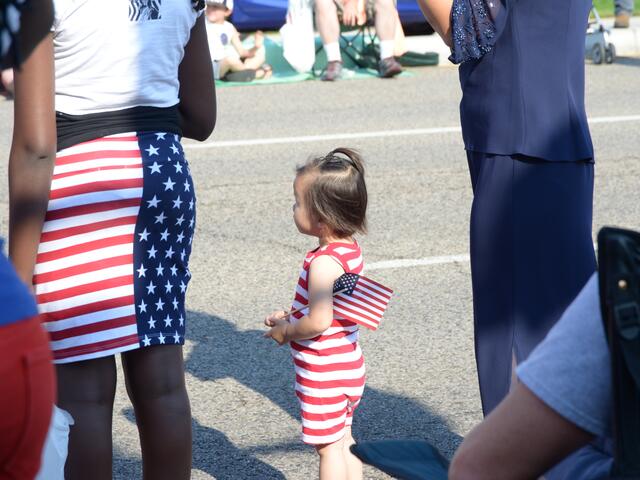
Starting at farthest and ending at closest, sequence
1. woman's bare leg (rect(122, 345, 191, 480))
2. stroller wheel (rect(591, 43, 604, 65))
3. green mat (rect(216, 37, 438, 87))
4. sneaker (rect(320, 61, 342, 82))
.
Answer: stroller wheel (rect(591, 43, 604, 65)) → green mat (rect(216, 37, 438, 87)) → sneaker (rect(320, 61, 342, 82)) → woman's bare leg (rect(122, 345, 191, 480))

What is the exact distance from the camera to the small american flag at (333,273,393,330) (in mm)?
3289

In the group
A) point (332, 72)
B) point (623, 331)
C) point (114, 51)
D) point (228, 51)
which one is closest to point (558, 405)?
point (623, 331)

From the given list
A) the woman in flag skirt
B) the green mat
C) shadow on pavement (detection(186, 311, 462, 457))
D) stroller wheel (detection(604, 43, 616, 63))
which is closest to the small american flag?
the woman in flag skirt

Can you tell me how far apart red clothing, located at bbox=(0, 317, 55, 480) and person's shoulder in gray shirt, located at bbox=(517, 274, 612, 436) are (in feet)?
2.33

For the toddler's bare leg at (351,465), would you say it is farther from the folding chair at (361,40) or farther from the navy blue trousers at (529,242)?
the folding chair at (361,40)

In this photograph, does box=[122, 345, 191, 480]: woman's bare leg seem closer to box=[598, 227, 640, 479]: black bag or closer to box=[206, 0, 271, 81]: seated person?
box=[598, 227, 640, 479]: black bag

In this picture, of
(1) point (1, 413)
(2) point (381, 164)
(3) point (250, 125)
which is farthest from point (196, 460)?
(3) point (250, 125)

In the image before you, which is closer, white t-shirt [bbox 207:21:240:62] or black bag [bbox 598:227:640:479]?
black bag [bbox 598:227:640:479]

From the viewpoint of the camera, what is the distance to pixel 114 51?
9.35 feet

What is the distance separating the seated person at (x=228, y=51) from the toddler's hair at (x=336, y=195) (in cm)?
841

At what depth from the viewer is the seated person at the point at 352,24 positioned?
11.7 metres

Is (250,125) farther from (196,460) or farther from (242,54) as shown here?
(196,460)

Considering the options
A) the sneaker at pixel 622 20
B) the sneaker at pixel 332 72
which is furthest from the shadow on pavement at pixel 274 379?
the sneaker at pixel 622 20

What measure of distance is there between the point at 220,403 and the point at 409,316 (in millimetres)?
1144
